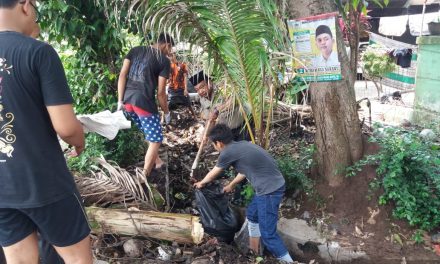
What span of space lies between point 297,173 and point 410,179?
1.06 meters

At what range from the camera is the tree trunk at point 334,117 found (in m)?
3.39

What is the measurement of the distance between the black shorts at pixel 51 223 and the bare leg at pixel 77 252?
0.03 m

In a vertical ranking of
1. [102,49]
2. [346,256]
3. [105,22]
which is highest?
[105,22]

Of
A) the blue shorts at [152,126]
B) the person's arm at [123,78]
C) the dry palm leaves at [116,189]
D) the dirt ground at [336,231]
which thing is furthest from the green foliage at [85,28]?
the dirt ground at [336,231]

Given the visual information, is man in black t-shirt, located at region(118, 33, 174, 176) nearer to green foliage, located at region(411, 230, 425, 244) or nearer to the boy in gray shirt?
the boy in gray shirt

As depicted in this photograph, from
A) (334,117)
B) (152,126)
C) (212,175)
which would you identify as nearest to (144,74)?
(152,126)

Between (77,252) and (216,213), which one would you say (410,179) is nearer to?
(216,213)

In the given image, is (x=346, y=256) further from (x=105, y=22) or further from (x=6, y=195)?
(x=105, y=22)

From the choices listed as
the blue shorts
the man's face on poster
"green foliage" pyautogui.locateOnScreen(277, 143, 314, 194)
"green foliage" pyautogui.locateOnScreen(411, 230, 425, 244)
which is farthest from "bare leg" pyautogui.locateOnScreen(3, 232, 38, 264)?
"green foliage" pyautogui.locateOnScreen(411, 230, 425, 244)

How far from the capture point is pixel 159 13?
10.7ft

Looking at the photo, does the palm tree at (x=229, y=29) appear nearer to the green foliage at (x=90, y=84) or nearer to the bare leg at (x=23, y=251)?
the green foliage at (x=90, y=84)

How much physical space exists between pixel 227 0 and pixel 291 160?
1865 mm

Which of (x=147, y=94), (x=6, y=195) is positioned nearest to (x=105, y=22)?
(x=147, y=94)

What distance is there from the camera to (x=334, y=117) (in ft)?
11.8
